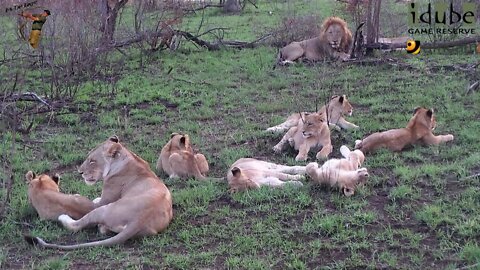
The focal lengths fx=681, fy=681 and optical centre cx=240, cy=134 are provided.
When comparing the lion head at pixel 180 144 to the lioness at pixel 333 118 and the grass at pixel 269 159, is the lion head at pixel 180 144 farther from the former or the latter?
the lioness at pixel 333 118

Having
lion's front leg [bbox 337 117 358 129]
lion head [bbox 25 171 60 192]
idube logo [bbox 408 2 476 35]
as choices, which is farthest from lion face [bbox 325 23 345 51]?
lion head [bbox 25 171 60 192]

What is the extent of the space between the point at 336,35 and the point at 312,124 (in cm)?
515

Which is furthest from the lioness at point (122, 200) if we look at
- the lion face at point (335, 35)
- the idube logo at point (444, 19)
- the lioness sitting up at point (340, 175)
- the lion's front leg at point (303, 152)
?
the idube logo at point (444, 19)

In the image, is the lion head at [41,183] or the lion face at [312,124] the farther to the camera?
the lion face at [312,124]

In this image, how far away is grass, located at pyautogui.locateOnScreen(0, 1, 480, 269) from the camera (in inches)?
169

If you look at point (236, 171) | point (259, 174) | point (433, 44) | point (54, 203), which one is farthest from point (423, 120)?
point (433, 44)

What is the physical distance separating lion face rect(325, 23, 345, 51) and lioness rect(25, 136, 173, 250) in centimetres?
660

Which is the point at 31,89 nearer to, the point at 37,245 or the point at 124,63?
the point at 124,63

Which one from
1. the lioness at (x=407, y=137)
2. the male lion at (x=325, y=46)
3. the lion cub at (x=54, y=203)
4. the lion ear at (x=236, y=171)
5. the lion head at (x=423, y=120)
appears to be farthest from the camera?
the male lion at (x=325, y=46)

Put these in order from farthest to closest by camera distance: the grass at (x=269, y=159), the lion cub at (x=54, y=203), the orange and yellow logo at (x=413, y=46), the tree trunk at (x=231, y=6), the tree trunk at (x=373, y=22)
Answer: the tree trunk at (x=231, y=6), the orange and yellow logo at (x=413, y=46), the tree trunk at (x=373, y=22), the lion cub at (x=54, y=203), the grass at (x=269, y=159)

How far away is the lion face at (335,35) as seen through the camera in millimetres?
11188

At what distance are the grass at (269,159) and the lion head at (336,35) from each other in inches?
31.5

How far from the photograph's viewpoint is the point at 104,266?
13.8 feet

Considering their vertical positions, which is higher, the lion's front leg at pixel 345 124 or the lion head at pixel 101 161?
the lion head at pixel 101 161
